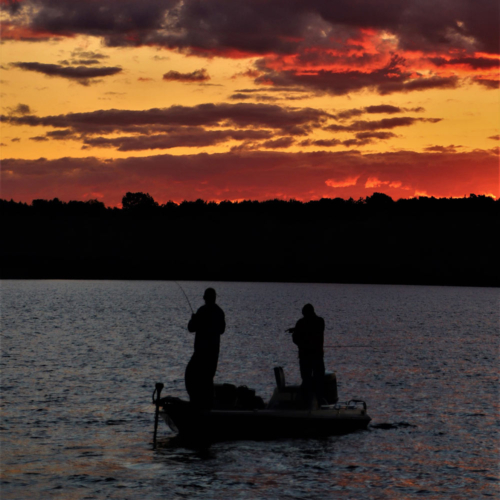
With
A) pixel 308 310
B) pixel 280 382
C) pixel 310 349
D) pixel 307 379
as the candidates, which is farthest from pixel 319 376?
pixel 308 310

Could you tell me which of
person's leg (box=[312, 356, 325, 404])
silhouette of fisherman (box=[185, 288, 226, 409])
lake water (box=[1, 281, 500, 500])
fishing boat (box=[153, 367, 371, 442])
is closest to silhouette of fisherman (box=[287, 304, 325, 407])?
person's leg (box=[312, 356, 325, 404])

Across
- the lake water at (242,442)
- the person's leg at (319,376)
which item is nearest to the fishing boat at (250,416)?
the person's leg at (319,376)

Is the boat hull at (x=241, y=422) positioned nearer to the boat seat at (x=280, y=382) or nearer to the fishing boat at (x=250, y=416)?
the fishing boat at (x=250, y=416)

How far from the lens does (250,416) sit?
16.9 metres

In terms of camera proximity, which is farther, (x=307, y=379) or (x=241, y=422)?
(x=307, y=379)

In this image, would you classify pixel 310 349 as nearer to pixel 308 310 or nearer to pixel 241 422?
pixel 308 310

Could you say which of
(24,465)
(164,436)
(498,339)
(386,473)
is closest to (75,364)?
(164,436)

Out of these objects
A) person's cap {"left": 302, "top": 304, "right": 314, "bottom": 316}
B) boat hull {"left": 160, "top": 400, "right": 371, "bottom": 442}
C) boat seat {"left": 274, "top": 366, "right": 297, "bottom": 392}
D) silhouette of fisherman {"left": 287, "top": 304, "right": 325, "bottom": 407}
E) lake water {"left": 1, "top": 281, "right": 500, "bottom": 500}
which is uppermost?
person's cap {"left": 302, "top": 304, "right": 314, "bottom": 316}

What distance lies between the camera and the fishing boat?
1677cm

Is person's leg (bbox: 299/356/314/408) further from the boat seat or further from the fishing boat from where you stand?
the boat seat

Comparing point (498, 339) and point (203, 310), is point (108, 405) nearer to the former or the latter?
point (203, 310)

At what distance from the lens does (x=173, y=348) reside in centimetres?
4212

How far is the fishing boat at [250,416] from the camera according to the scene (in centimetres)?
1677

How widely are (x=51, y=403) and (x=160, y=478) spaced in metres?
9.12
